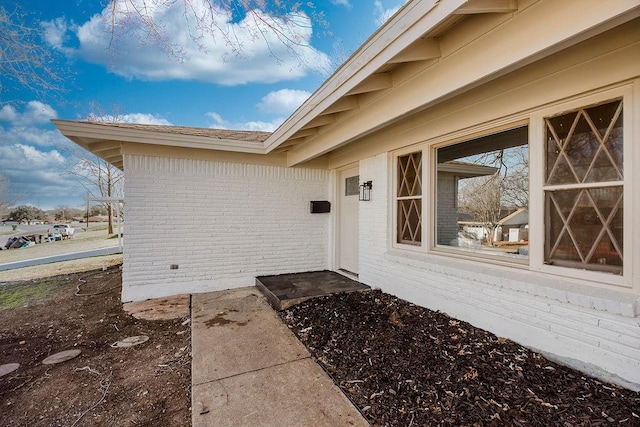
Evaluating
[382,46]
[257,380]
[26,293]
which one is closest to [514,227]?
[382,46]

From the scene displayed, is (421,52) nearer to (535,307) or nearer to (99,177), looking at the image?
(535,307)

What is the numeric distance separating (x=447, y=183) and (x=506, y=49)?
1.79m

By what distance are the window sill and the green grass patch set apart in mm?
6090

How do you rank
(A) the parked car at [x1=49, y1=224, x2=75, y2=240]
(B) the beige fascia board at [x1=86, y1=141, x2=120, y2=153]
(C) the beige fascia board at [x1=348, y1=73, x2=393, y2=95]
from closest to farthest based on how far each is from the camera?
(C) the beige fascia board at [x1=348, y1=73, x2=393, y2=95], (B) the beige fascia board at [x1=86, y1=141, x2=120, y2=153], (A) the parked car at [x1=49, y1=224, x2=75, y2=240]

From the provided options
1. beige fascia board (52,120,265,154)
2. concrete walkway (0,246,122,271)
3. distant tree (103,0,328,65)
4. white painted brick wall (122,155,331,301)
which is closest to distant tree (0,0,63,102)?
distant tree (103,0,328,65)

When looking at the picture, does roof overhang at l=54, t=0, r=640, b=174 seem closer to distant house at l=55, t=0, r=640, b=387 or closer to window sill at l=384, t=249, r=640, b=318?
distant house at l=55, t=0, r=640, b=387

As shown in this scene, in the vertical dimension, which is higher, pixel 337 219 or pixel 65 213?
pixel 337 219

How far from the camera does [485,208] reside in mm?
3141

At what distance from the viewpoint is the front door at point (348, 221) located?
5.38 metres

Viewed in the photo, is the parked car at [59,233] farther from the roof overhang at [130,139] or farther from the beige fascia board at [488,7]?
the beige fascia board at [488,7]

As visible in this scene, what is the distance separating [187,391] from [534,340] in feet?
9.57

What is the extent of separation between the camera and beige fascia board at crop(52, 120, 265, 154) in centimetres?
409

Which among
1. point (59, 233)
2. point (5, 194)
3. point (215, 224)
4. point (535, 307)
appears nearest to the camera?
point (535, 307)

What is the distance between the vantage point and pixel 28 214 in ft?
103
